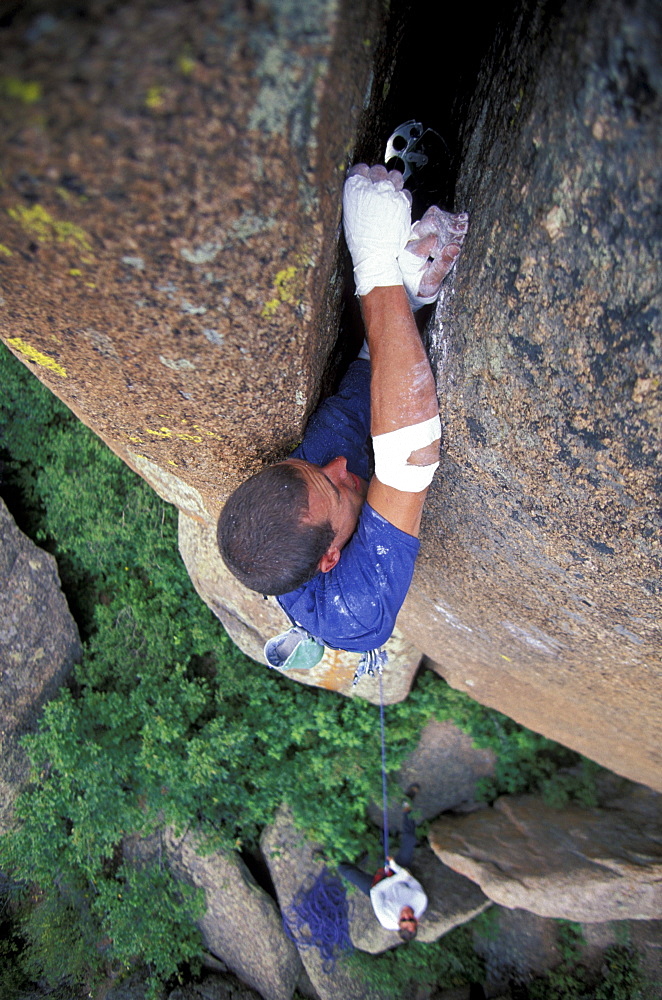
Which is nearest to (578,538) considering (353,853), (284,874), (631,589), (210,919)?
(631,589)

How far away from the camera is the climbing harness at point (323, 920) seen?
402 cm

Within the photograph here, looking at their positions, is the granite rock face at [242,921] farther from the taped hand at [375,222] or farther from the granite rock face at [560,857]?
the taped hand at [375,222]

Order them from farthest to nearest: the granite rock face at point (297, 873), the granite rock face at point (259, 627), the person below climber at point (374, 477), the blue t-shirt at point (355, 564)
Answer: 1. the granite rock face at point (297, 873)
2. the granite rock face at point (259, 627)
3. the blue t-shirt at point (355, 564)
4. the person below climber at point (374, 477)

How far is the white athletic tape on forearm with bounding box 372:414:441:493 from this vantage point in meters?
1.63

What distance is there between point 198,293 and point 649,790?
13.5ft

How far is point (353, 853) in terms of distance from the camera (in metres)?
4.02

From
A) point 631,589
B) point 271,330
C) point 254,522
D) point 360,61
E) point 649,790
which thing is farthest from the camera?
point 649,790

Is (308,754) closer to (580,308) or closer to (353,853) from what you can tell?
(353,853)

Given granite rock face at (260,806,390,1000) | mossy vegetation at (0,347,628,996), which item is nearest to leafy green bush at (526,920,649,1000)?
mossy vegetation at (0,347,628,996)

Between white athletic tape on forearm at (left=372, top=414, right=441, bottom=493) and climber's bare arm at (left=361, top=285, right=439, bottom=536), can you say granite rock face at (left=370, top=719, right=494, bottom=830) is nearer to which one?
white athletic tape on forearm at (left=372, top=414, right=441, bottom=493)

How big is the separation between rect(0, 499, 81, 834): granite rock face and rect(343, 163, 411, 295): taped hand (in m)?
3.66

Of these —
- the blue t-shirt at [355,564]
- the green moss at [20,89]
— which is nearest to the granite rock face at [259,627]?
the blue t-shirt at [355,564]

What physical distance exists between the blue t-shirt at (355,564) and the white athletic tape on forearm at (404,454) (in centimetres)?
13

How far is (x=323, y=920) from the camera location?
13.2 feet
